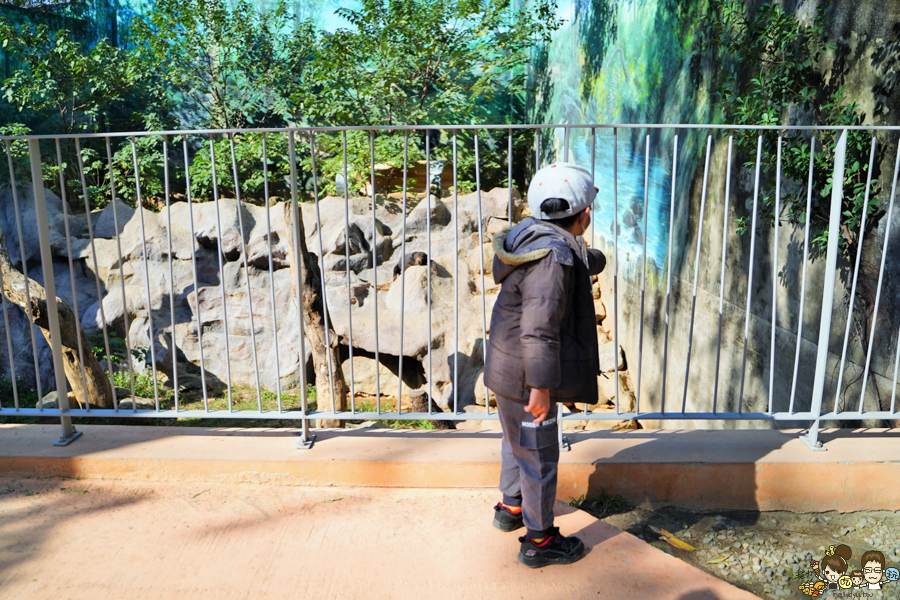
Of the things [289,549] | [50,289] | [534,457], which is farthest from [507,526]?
[50,289]

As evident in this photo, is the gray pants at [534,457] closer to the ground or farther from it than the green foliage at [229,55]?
closer to the ground

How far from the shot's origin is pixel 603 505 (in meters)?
3.34

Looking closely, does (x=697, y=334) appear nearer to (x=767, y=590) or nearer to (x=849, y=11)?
(x=849, y=11)

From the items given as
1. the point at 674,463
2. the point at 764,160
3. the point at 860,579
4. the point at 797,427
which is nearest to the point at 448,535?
the point at 674,463

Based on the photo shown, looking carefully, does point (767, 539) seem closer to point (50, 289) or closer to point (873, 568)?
point (873, 568)

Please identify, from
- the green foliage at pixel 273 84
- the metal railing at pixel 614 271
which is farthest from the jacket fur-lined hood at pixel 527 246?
the green foliage at pixel 273 84

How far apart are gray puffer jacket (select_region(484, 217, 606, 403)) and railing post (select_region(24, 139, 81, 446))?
91.0 inches

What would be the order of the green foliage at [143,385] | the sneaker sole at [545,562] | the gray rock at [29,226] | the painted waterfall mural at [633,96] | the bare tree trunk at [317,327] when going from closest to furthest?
the sneaker sole at [545,562], the bare tree trunk at [317,327], the painted waterfall mural at [633,96], the green foliage at [143,385], the gray rock at [29,226]

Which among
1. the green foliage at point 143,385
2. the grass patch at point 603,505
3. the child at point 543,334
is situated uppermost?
the child at point 543,334

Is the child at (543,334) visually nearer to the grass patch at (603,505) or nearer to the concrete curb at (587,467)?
the grass patch at (603,505)

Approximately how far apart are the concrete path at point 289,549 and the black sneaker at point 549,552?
3 centimetres

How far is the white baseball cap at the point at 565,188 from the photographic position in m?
2.45

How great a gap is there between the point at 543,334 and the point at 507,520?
42.8 inches
